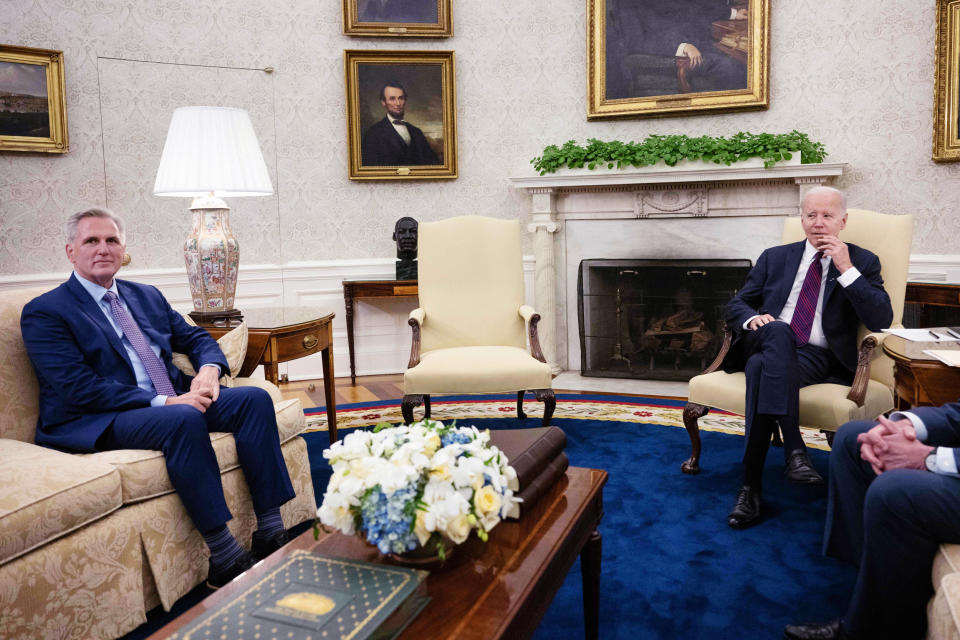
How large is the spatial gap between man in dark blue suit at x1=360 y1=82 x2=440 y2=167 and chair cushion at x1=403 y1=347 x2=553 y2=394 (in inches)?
97.8

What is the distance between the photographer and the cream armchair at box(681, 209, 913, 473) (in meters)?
2.71

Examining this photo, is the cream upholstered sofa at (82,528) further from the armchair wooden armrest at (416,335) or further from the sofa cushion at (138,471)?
the armchair wooden armrest at (416,335)

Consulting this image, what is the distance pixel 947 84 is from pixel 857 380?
9.42 feet

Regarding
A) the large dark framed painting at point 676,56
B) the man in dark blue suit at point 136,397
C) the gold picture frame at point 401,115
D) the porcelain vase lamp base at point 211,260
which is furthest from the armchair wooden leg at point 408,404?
the large dark framed painting at point 676,56

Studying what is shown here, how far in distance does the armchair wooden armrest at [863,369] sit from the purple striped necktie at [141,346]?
2.57 meters

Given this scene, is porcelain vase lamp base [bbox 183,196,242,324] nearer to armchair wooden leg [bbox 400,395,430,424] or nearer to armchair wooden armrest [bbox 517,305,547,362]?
armchair wooden leg [bbox 400,395,430,424]

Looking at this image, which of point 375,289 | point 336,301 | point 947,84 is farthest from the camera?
point 336,301

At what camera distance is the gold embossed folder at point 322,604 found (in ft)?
3.94

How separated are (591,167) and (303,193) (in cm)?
226

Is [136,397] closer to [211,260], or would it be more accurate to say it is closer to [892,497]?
[211,260]

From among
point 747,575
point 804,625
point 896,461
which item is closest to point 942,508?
point 896,461

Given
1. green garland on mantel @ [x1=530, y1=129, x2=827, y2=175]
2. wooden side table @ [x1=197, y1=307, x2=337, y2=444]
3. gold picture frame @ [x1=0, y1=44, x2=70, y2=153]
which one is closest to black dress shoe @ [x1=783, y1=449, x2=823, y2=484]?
wooden side table @ [x1=197, y1=307, x2=337, y2=444]

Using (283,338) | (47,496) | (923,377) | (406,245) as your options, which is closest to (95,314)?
(47,496)

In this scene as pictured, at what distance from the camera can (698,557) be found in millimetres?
2453
